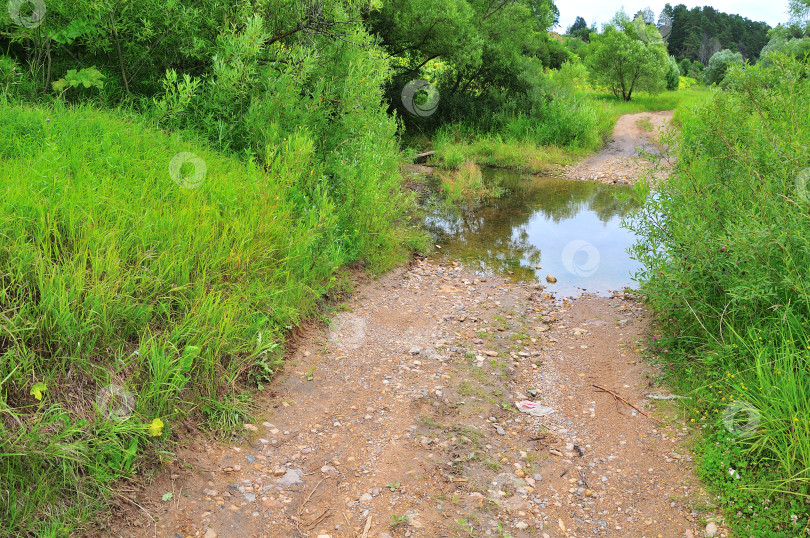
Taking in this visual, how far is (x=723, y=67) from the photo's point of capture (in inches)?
1200

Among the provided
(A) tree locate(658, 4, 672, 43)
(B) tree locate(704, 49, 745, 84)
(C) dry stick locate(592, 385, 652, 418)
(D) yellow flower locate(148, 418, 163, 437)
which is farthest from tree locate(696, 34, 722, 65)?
(D) yellow flower locate(148, 418, 163, 437)

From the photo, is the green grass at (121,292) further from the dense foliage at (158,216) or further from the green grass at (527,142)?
the green grass at (527,142)

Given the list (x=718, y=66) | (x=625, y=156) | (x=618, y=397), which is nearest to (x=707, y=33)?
(x=718, y=66)

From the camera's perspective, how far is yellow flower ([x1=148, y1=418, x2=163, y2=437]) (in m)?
3.20

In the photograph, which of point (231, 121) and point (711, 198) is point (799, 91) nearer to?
point (711, 198)

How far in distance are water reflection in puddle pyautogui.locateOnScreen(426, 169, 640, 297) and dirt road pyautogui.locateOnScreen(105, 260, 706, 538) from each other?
2076mm

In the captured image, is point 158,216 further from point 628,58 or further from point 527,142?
point 628,58

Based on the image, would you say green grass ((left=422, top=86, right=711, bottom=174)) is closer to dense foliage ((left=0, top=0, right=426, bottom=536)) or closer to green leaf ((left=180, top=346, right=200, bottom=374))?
dense foliage ((left=0, top=0, right=426, bottom=536))

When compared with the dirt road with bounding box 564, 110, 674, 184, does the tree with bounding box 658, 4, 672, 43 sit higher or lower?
higher

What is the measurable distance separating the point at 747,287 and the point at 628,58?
2380cm

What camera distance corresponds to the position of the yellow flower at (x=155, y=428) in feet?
10.5

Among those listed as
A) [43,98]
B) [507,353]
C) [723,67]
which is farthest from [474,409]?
[723,67]

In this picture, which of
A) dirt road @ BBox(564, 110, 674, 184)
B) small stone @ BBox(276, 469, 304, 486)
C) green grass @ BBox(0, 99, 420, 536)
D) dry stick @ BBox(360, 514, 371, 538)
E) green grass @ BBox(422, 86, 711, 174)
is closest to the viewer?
green grass @ BBox(0, 99, 420, 536)

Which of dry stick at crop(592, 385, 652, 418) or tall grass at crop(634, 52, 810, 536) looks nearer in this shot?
tall grass at crop(634, 52, 810, 536)
